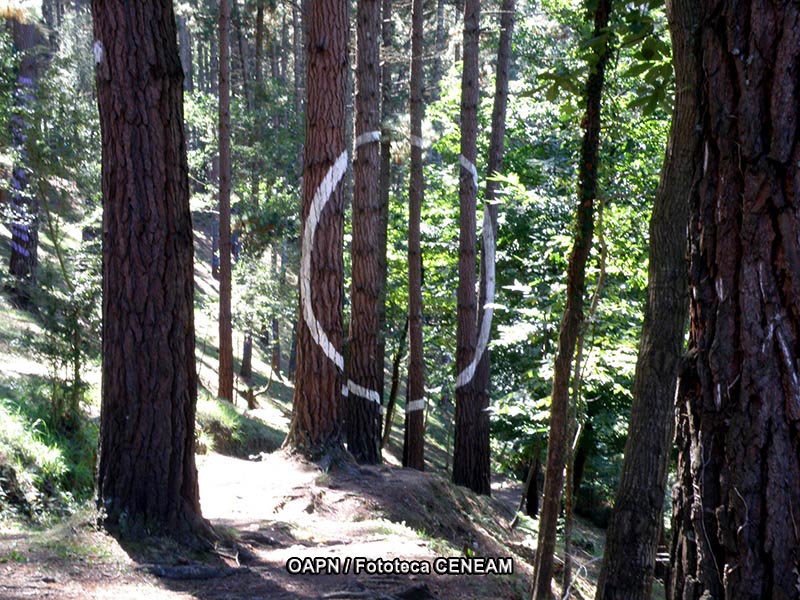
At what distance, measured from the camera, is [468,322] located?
1376cm

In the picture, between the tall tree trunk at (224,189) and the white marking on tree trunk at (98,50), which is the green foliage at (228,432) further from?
the white marking on tree trunk at (98,50)

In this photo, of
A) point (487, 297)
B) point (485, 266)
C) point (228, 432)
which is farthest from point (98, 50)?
point (487, 297)

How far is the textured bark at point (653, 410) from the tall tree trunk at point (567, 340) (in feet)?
1.34

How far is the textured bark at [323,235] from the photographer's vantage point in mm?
10000

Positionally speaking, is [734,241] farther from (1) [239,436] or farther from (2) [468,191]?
(1) [239,436]

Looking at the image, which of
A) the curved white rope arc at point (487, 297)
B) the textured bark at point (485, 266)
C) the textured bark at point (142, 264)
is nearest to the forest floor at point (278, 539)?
the textured bark at point (142, 264)

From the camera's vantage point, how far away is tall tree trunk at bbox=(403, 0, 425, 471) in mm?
13891

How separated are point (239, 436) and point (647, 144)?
28.1ft

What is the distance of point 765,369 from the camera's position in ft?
7.13

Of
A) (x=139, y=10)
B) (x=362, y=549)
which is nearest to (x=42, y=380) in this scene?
(x=362, y=549)

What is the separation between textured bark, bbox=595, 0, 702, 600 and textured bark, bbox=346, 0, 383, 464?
6.36 meters

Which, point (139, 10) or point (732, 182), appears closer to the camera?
point (732, 182)

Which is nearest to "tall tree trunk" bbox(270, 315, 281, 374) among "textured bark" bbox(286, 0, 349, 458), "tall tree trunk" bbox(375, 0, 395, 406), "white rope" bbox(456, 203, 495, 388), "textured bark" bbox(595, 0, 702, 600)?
"tall tree trunk" bbox(375, 0, 395, 406)

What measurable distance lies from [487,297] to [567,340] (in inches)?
369
